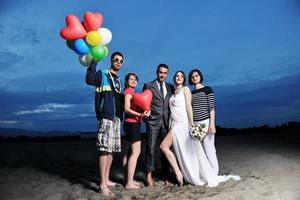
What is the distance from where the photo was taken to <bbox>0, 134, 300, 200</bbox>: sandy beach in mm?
4102

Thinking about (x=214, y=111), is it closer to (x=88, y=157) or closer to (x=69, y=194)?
(x=69, y=194)

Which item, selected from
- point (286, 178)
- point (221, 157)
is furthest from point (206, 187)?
point (221, 157)

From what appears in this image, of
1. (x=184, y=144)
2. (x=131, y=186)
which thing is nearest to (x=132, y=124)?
(x=184, y=144)

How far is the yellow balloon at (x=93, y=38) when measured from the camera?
4.01 metres

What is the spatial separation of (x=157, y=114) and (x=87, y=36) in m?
1.45

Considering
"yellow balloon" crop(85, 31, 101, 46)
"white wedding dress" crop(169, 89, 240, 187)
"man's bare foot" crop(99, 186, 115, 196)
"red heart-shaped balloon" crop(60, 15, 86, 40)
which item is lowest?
"man's bare foot" crop(99, 186, 115, 196)

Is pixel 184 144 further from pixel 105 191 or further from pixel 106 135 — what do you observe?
pixel 105 191

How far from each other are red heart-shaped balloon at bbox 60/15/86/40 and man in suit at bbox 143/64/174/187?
121cm

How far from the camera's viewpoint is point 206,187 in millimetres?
4285

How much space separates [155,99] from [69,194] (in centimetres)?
181

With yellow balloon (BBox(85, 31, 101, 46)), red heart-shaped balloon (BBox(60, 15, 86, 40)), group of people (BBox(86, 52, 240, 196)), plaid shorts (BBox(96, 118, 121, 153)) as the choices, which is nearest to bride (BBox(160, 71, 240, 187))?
group of people (BBox(86, 52, 240, 196))

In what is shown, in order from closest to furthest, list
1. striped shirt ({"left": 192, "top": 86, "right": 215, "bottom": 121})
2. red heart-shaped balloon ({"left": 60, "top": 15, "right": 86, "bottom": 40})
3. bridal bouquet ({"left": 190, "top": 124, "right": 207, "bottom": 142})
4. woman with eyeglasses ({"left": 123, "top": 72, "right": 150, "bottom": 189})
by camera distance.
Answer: red heart-shaped balloon ({"left": 60, "top": 15, "right": 86, "bottom": 40}), bridal bouquet ({"left": 190, "top": 124, "right": 207, "bottom": 142}), woman with eyeglasses ({"left": 123, "top": 72, "right": 150, "bottom": 189}), striped shirt ({"left": 192, "top": 86, "right": 215, "bottom": 121})

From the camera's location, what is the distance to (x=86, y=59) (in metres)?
4.10

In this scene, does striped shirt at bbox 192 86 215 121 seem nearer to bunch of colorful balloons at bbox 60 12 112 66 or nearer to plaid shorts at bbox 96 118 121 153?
plaid shorts at bbox 96 118 121 153
